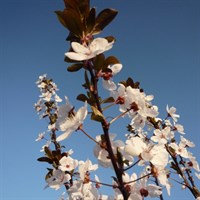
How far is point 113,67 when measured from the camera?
205 centimetres

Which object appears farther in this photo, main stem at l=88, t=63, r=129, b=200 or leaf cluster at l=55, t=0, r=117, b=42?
leaf cluster at l=55, t=0, r=117, b=42

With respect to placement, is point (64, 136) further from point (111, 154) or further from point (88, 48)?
point (88, 48)

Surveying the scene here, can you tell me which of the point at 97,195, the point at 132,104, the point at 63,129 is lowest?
the point at 97,195

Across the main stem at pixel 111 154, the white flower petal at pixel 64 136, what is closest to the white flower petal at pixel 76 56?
the main stem at pixel 111 154

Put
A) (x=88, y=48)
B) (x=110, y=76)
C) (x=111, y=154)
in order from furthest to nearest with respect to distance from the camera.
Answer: (x=110, y=76)
(x=88, y=48)
(x=111, y=154)

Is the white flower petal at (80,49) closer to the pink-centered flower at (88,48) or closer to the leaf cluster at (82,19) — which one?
the pink-centered flower at (88,48)

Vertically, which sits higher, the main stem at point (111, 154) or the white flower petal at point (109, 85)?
the white flower petal at point (109, 85)

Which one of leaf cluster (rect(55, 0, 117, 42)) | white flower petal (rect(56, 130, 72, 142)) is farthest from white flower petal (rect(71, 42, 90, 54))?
white flower petal (rect(56, 130, 72, 142))

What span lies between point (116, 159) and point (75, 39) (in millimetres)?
949

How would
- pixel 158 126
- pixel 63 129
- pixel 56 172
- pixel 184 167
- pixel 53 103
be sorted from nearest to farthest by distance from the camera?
pixel 63 129, pixel 56 172, pixel 158 126, pixel 184 167, pixel 53 103

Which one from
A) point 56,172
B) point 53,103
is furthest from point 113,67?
point 53,103

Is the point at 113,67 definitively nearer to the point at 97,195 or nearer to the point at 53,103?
the point at 97,195

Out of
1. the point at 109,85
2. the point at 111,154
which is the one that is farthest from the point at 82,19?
the point at 111,154

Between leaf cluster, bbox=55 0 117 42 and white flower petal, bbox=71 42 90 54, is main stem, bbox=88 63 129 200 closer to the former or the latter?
white flower petal, bbox=71 42 90 54
